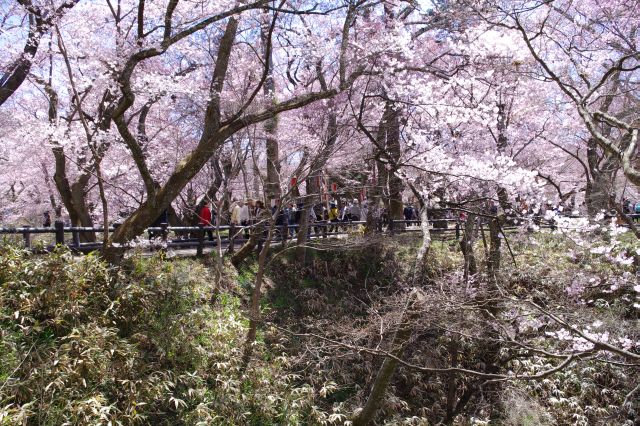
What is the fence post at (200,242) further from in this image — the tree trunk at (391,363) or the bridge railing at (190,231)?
the tree trunk at (391,363)

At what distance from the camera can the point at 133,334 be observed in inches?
288

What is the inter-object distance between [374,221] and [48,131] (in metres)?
8.00

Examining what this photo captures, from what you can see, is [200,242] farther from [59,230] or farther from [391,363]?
[391,363]

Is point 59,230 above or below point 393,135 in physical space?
below

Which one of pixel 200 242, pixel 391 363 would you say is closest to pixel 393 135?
pixel 200 242

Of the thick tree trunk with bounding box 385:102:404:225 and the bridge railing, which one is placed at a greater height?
the thick tree trunk with bounding box 385:102:404:225

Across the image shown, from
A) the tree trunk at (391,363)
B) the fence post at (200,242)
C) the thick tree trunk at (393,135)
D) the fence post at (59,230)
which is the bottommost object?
the tree trunk at (391,363)

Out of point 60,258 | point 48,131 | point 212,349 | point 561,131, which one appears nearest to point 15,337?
point 60,258

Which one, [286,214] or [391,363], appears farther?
[286,214]

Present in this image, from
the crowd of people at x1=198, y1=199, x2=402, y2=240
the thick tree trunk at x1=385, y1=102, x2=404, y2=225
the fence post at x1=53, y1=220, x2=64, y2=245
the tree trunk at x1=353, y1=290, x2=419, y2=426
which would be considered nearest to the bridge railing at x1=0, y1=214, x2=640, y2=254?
the fence post at x1=53, y1=220, x2=64, y2=245

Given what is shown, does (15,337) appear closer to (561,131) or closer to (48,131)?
(48,131)

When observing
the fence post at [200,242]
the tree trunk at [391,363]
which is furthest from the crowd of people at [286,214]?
the tree trunk at [391,363]

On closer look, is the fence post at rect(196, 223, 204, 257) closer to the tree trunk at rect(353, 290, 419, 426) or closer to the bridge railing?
the bridge railing

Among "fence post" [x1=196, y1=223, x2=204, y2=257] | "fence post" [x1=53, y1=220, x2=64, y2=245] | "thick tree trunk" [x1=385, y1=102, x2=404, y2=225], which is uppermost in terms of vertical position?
A: "thick tree trunk" [x1=385, y1=102, x2=404, y2=225]
